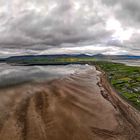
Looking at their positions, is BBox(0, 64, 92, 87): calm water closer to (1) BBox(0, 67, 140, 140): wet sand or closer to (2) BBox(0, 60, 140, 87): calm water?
(2) BBox(0, 60, 140, 87): calm water

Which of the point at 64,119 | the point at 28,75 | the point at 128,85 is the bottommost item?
the point at 128,85

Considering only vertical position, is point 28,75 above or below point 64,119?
below

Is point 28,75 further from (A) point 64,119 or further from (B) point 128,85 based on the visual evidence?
(A) point 64,119

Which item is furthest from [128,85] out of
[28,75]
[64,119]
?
[64,119]

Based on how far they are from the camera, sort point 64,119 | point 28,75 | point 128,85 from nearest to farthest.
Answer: point 64,119 → point 128,85 → point 28,75

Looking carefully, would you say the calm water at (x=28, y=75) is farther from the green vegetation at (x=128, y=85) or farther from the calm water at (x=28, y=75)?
the green vegetation at (x=128, y=85)

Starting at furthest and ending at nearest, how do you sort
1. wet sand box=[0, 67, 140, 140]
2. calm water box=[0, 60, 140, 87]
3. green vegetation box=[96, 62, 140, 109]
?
calm water box=[0, 60, 140, 87] < green vegetation box=[96, 62, 140, 109] < wet sand box=[0, 67, 140, 140]

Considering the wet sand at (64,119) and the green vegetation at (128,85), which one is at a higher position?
the wet sand at (64,119)

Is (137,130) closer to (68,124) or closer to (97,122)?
(97,122)

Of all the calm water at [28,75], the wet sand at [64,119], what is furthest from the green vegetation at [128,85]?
the calm water at [28,75]

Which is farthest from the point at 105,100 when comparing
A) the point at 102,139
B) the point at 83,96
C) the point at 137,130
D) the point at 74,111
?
the point at 102,139

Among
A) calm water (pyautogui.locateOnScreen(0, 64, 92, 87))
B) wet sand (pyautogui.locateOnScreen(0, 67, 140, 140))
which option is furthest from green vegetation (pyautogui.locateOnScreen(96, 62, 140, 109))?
calm water (pyautogui.locateOnScreen(0, 64, 92, 87))
